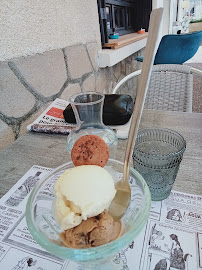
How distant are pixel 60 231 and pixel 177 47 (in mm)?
2302

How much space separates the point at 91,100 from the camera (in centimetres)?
53

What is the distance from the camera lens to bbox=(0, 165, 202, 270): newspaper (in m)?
0.26

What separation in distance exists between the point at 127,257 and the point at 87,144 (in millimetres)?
156

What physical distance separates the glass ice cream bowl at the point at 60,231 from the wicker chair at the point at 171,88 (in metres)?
0.71

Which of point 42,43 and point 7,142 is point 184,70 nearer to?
point 42,43

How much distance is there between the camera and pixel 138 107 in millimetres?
267

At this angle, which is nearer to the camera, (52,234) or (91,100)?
(52,234)

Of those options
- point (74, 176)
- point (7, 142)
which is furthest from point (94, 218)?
point (7, 142)

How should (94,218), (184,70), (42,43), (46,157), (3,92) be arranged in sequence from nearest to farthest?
(94,218) < (46,157) < (3,92) < (42,43) < (184,70)

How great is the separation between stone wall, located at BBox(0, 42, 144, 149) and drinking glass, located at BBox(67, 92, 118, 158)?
278 mm

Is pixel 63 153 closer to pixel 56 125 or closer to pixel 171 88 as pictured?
pixel 56 125

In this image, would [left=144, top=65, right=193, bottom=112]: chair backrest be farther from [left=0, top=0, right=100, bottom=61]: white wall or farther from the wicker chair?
[left=0, top=0, right=100, bottom=61]: white wall

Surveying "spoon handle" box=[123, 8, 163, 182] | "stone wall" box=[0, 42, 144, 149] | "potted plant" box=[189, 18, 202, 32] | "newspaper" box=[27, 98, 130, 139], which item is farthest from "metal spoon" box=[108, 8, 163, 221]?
"potted plant" box=[189, 18, 202, 32]

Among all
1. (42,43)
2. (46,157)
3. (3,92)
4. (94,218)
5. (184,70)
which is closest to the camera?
(94,218)
